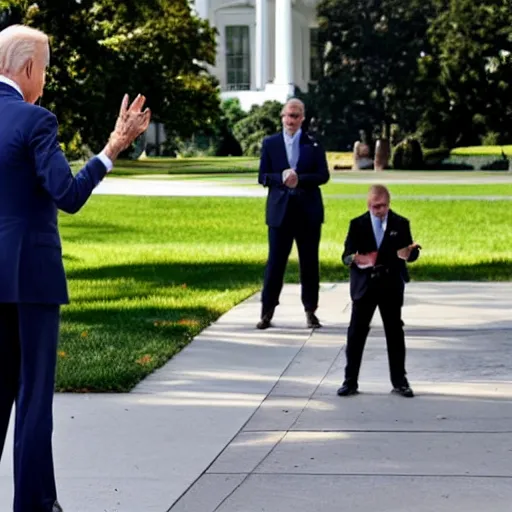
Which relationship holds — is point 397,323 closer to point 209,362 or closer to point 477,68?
point 209,362

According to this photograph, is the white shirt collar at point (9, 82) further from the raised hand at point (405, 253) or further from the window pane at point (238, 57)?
the window pane at point (238, 57)

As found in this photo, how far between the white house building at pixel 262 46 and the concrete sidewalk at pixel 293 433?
102230 mm

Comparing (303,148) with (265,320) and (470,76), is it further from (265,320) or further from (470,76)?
(470,76)

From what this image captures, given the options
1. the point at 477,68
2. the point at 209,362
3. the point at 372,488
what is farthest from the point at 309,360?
the point at 477,68

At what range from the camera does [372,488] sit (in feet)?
21.0

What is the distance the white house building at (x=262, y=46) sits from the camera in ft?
378

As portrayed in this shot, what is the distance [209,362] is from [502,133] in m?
78.2

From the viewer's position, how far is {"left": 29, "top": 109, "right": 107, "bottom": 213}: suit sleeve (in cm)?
521

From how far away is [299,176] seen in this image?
38.4 ft

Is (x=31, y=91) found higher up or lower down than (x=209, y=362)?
higher up

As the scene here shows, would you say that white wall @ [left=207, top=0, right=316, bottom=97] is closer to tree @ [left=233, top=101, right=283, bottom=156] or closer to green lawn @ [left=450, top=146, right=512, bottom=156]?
tree @ [left=233, top=101, right=283, bottom=156]

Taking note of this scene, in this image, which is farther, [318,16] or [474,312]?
[318,16]

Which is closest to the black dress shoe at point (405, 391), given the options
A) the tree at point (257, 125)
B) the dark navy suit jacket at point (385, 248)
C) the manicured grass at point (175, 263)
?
the dark navy suit jacket at point (385, 248)

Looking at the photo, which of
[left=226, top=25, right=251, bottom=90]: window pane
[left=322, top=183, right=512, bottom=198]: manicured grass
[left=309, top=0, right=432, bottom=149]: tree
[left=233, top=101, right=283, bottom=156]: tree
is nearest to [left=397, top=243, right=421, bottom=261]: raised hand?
[left=322, top=183, right=512, bottom=198]: manicured grass
